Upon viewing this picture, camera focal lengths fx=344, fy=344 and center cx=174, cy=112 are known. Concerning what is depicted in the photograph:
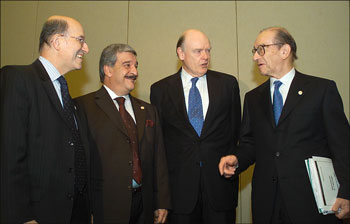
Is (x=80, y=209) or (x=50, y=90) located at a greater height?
(x=50, y=90)

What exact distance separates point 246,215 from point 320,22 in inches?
101

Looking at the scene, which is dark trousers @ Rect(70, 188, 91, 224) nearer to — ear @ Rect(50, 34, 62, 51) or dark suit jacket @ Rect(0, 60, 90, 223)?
dark suit jacket @ Rect(0, 60, 90, 223)

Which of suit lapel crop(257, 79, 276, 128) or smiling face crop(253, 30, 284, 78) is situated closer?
suit lapel crop(257, 79, 276, 128)

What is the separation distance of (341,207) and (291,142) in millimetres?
499

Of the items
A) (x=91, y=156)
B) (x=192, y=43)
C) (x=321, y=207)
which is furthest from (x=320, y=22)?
(x=91, y=156)

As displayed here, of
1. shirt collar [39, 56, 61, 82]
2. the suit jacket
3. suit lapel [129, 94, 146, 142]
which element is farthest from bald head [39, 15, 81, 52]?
suit lapel [129, 94, 146, 142]

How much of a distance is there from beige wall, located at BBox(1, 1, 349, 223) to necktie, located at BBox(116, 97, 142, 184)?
5.89 feet

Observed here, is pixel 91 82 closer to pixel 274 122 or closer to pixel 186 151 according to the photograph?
pixel 186 151

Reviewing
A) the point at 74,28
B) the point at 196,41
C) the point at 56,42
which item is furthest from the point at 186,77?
the point at 56,42

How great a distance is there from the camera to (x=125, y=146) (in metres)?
2.55

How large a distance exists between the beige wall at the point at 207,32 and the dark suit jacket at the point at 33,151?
255cm

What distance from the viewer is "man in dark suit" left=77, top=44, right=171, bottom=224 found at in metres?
2.46

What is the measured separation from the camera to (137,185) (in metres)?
2.55

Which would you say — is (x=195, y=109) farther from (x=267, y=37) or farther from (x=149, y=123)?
(x=267, y=37)
